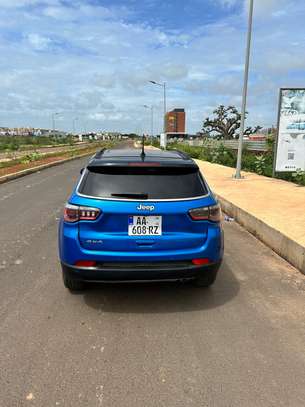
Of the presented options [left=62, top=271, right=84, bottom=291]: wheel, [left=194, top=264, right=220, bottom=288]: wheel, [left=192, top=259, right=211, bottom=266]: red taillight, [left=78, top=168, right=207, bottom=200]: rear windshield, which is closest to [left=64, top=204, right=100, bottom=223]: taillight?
[left=78, top=168, right=207, bottom=200]: rear windshield

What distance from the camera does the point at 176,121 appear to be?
11912 cm

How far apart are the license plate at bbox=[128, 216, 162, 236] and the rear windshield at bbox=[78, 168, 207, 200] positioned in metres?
0.22

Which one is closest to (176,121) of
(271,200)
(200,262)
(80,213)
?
(271,200)

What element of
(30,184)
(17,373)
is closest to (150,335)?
(17,373)

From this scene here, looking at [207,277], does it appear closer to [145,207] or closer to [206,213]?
[206,213]

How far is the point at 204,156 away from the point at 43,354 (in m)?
28.4

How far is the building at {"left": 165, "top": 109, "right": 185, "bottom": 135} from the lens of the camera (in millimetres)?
114844

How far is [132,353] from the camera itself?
11.2 feet

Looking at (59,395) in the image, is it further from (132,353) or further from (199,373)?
(199,373)

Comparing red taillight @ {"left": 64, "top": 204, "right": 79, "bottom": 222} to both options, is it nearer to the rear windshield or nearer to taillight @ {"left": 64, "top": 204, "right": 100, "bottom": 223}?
taillight @ {"left": 64, "top": 204, "right": 100, "bottom": 223}

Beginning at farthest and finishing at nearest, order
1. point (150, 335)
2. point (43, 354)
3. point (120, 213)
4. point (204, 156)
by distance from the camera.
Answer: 1. point (204, 156)
2. point (120, 213)
3. point (150, 335)
4. point (43, 354)

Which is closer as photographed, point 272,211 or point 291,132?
point 272,211

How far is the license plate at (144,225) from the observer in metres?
3.99

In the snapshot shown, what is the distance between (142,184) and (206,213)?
732mm
